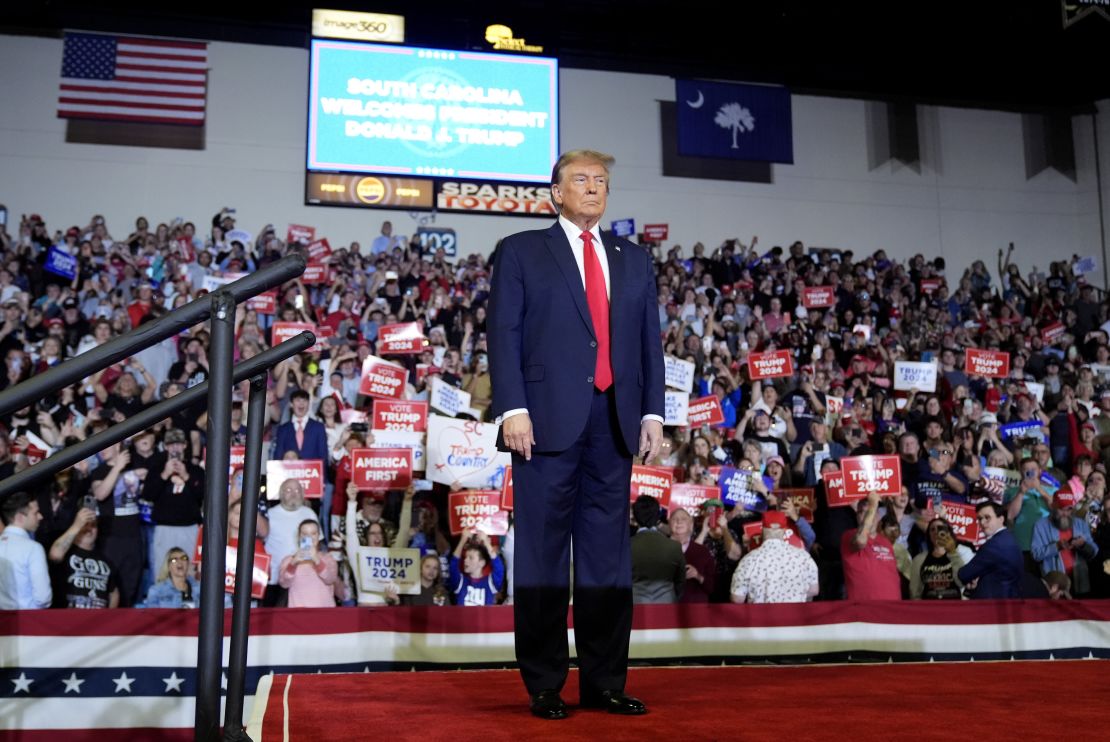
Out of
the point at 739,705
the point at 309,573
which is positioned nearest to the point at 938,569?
the point at 309,573

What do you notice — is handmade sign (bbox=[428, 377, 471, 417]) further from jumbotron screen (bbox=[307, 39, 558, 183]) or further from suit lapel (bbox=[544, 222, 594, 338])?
jumbotron screen (bbox=[307, 39, 558, 183])

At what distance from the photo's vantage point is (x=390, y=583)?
674 cm

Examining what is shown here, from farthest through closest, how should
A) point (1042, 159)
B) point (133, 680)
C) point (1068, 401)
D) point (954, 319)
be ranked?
point (1042, 159) → point (954, 319) → point (1068, 401) → point (133, 680)

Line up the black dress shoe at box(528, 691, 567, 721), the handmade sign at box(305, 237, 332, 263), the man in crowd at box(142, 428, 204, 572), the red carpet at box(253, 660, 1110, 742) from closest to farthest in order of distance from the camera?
the red carpet at box(253, 660, 1110, 742) < the black dress shoe at box(528, 691, 567, 721) < the man in crowd at box(142, 428, 204, 572) < the handmade sign at box(305, 237, 332, 263)

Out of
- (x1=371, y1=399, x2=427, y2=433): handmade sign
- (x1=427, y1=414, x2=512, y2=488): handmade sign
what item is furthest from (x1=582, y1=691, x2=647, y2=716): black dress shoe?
(x1=371, y1=399, x2=427, y2=433): handmade sign

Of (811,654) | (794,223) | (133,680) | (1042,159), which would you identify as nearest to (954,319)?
(794,223)

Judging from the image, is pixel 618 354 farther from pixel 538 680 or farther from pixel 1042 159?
pixel 1042 159

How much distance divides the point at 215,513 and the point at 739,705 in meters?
1.64

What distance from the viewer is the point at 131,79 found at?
14.6m

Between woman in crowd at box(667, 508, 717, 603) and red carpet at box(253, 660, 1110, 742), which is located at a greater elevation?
woman in crowd at box(667, 508, 717, 603)

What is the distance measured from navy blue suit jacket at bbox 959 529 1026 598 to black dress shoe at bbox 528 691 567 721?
15.9ft

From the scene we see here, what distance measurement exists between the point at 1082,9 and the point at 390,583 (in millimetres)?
11415

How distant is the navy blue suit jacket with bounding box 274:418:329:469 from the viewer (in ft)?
25.9

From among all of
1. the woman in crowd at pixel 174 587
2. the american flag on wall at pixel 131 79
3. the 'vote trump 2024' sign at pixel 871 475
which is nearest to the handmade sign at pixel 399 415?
the woman in crowd at pixel 174 587
